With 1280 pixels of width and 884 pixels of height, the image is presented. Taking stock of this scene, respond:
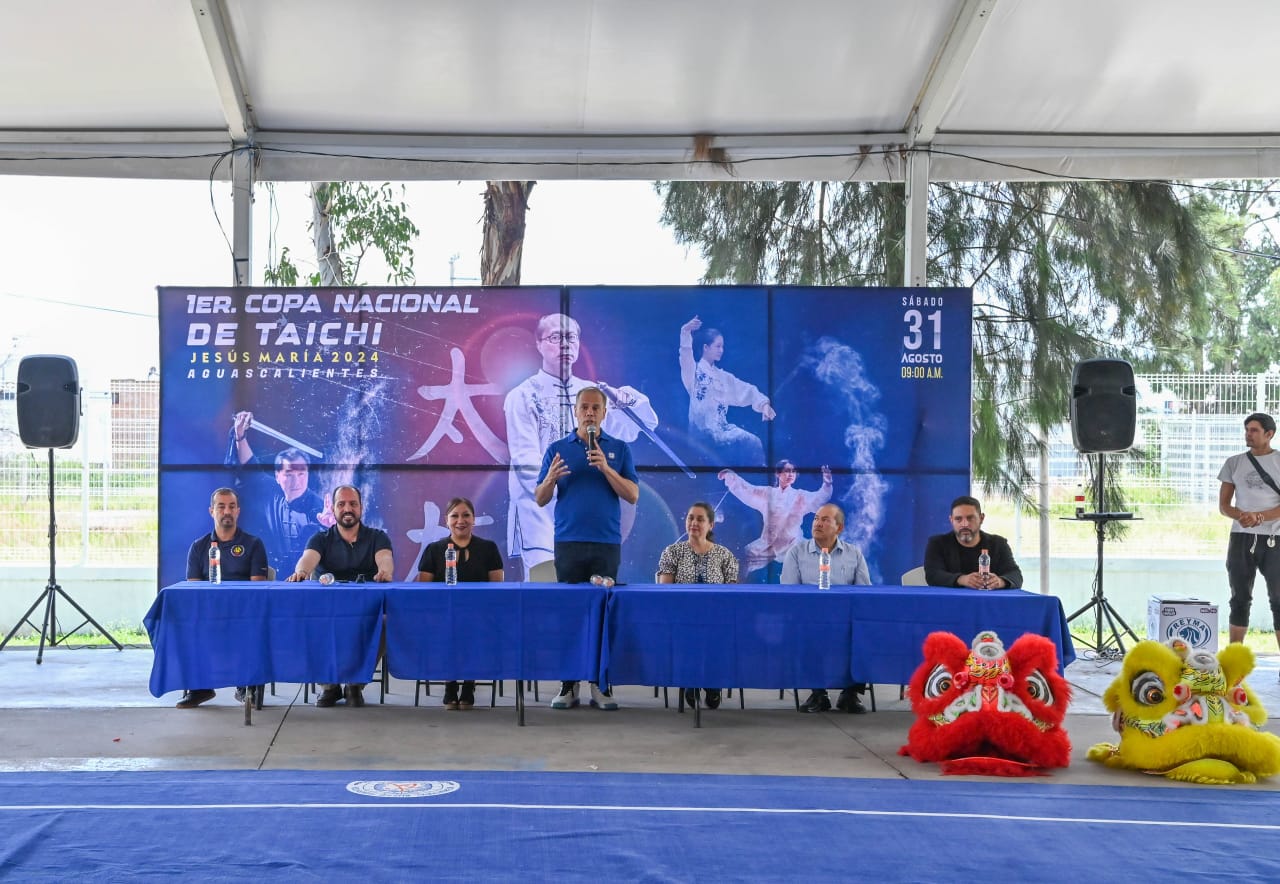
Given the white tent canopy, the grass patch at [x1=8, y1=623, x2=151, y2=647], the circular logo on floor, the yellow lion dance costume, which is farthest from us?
the grass patch at [x1=8, y1=623, x2=151, y2=647]

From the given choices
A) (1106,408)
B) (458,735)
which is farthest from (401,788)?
(1106,408)

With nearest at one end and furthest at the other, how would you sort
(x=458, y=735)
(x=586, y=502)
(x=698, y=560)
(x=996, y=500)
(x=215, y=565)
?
(x=458, y=735) → (x=215, y=565) → (x=586, y=502) → (x=698, y=560) → (x=996, y=500)

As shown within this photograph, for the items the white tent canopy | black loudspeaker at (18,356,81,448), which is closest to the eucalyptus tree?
the white tent canopy

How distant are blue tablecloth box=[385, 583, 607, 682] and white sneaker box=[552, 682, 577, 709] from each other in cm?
55

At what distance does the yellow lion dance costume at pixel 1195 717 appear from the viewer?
15.7ft

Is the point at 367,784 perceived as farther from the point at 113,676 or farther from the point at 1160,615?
the point at 1160,615

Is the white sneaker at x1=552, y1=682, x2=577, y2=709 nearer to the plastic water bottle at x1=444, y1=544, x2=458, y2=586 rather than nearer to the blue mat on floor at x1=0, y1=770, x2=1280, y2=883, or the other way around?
the plastic water bottle at x1=444, y1=544, x2=458, y2=586

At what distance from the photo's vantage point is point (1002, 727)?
4898 mm

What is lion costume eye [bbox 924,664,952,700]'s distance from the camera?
5020 millimetres

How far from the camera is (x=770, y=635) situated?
5.71 m

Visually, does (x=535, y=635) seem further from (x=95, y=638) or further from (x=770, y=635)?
(x=95, y=638)

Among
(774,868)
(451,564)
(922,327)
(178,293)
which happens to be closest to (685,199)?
(922,327)

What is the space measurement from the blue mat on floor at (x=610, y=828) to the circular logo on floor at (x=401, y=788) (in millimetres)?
14

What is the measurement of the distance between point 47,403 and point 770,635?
188 inches
